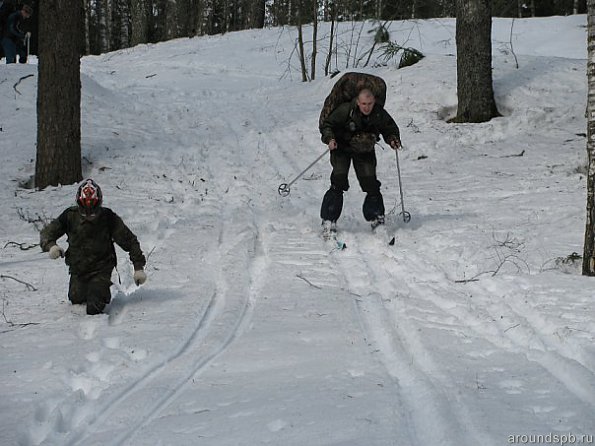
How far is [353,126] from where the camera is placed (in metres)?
7.37

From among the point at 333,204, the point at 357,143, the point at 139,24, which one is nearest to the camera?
the point at 357,143

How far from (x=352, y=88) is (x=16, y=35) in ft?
43.3

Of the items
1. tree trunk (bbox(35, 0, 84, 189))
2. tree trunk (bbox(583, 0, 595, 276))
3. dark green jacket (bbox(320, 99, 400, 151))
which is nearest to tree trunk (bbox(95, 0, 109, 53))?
tree trunk (bbox(35, 0, 84, 189))

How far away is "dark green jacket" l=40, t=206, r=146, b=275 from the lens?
17.5ft

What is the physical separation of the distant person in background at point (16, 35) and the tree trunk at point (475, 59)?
11.2 m

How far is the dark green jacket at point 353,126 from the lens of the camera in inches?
287

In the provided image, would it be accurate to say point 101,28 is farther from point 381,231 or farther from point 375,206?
point 381,231

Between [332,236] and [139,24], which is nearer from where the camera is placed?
[332,236]

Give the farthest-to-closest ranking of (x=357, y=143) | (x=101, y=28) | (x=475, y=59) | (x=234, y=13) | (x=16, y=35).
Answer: (x=234, y=13) < (x=101, y=28) < (x=16, y=35) < (x=475, y=59) < (x=357, y=143)

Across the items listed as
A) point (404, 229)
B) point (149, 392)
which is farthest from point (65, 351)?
point (404, 229)

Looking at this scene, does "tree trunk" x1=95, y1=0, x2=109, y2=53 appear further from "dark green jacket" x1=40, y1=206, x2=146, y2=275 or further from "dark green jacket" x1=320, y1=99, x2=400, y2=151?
"dark green jacket" x1=40, y1=206, x2=146, y2=275

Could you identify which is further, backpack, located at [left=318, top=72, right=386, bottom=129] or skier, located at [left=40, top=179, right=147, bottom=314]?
backpack, located at [left=318, top=72, right=386, bottom=129]

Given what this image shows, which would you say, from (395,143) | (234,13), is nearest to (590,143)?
(395,143)

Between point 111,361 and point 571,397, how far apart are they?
108 inches
